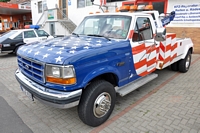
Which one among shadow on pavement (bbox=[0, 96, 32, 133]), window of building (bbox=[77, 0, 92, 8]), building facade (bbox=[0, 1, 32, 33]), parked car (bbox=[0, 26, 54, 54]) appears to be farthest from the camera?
building facade (bbox=[0, 1, 32, 33])

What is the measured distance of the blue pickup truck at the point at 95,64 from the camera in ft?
8.44

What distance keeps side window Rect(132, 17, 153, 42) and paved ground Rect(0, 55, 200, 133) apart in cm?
154

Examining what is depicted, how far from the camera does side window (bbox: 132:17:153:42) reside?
12.3ft

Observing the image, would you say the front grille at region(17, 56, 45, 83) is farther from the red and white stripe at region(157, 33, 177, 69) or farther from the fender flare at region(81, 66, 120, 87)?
the red and white stripe at region(157, 33, 177, 69)

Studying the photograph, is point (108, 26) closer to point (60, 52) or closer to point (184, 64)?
point (60, 52)

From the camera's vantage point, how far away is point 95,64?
276 centimetres

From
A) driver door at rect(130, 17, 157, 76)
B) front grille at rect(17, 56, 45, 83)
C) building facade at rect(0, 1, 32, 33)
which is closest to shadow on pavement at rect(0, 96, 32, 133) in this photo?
front grille at rect(17, 56, 45, 83)

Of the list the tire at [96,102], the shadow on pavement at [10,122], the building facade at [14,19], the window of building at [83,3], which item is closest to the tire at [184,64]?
the tire at [96,102]

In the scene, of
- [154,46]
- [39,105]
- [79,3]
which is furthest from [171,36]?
[79,3]

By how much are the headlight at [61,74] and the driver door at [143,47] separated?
1.59 meters

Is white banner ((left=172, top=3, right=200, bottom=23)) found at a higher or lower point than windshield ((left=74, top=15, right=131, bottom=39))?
higher

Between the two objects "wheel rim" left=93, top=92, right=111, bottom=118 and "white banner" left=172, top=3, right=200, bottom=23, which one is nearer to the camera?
"wheel rim" left=93, top=92, right=111, bottom=118

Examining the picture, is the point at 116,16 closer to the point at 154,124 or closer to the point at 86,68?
the point at 86,68

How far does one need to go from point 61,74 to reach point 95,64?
59 centimetres
